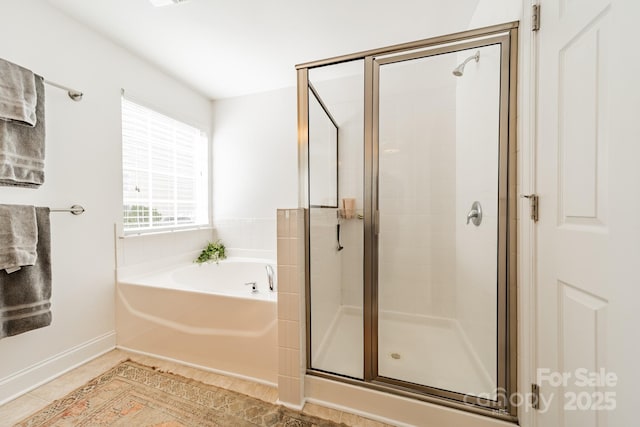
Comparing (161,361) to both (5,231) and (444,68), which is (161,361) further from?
(444,68)

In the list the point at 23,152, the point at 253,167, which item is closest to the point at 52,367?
the point at 23,152

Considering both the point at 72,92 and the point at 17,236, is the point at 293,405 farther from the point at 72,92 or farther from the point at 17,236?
the point at 72,92

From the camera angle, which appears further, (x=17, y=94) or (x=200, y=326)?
(x=200, y=326)

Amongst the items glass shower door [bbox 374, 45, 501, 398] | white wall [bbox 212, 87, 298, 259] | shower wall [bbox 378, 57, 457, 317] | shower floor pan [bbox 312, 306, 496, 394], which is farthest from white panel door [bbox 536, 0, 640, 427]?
white wall [bbox 212, 87, 298, 259]

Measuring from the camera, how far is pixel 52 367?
157cm

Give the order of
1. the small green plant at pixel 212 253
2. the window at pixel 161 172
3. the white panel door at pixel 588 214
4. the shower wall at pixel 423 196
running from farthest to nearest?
the small green plant at pixel 212 253
the window at pixel 161 172
the shower wall at pixel 423 196
the white panel door at pixel 588 214

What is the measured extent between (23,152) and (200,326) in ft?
4.82

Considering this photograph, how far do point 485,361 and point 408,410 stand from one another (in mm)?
551

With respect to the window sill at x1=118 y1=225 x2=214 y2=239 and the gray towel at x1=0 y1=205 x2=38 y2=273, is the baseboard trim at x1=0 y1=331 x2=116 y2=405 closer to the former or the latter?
the gray towel at x1=0 y1=205 x2=38 y2=273

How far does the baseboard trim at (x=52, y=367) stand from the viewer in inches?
54.9

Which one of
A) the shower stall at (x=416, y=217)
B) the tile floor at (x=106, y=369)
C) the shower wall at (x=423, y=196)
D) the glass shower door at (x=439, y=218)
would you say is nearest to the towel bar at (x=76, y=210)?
the tile floor at (x=106, y=369)

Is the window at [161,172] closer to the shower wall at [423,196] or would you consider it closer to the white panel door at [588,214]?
the shower wall at [423,196]

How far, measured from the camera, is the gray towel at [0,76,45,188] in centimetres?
133

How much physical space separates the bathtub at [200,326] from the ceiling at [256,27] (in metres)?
1.96
